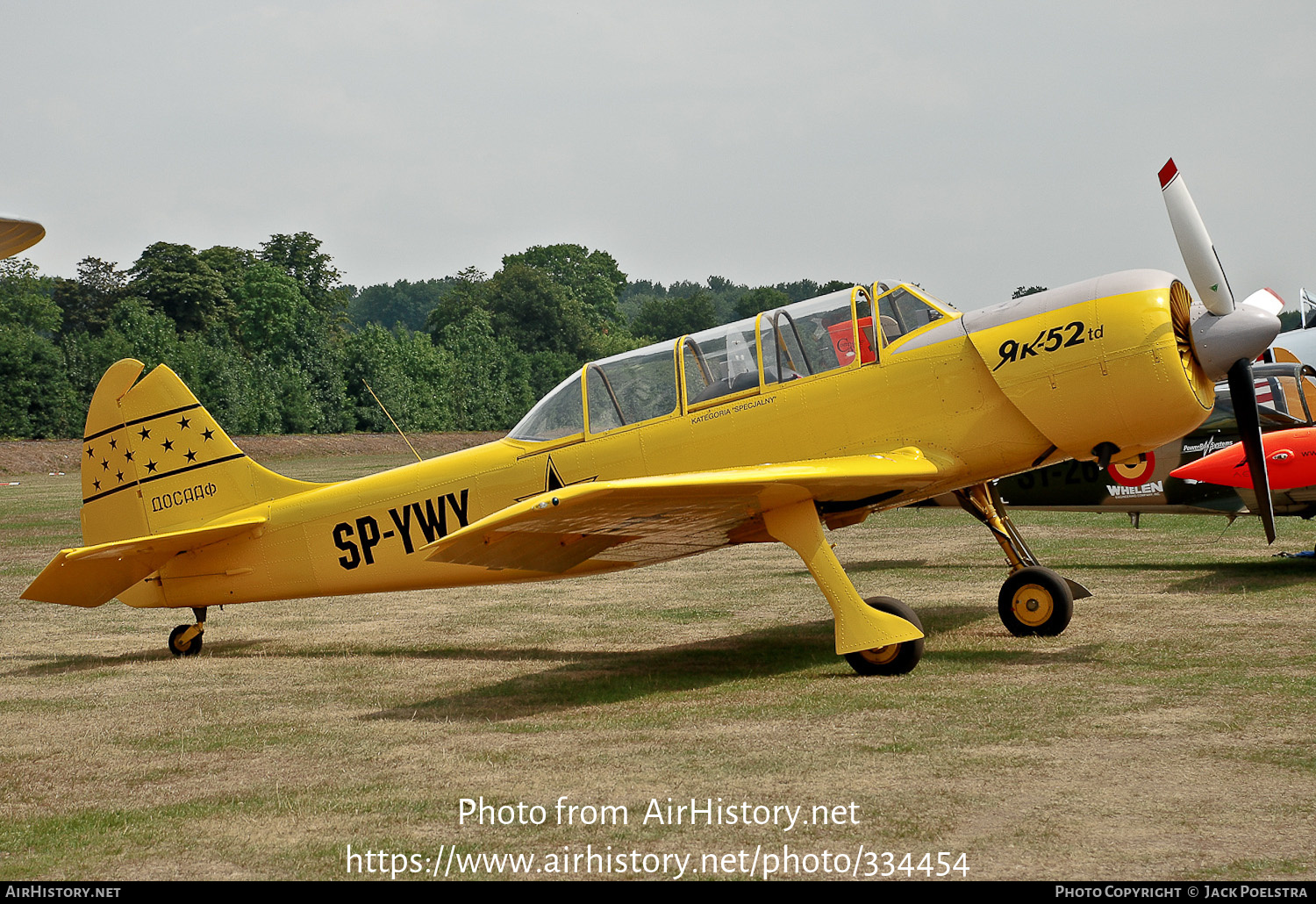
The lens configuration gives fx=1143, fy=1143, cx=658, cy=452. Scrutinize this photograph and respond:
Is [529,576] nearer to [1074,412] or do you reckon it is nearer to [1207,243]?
[1074,412]

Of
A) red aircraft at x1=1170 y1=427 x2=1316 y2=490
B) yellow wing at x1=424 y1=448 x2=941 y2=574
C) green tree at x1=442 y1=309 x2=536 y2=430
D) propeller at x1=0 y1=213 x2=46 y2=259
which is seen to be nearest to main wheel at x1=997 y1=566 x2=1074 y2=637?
yellow wing at x1=424 y1=448 x2=941 y2=574

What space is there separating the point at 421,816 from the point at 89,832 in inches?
52.4

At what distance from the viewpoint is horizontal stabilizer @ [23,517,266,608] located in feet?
27.9

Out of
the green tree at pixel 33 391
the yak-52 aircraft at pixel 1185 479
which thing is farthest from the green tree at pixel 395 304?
the yak-52 aircraft at pixel 1185 479

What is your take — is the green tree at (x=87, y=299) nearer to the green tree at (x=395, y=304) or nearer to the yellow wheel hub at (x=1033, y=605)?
the yellow wheel hub at (x=1033, y=605)

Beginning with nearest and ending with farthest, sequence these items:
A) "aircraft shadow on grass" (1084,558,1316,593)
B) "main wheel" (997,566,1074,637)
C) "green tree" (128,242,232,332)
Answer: "main wheel" (997,566,1074,637) < "aircraft shadow on grass" (1084,558,1316,593) < "green tree" (128,242,232,332)

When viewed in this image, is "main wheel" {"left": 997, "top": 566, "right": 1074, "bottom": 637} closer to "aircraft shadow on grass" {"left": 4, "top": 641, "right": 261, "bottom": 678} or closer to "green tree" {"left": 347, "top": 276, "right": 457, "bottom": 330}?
"aircraft shadow on grass" {"left": 4, "top": 641, "right": 261, "bottom": 678}

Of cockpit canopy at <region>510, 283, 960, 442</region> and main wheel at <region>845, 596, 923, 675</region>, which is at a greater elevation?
cockpit canopy at <region>510, 283, 960, 442</region>

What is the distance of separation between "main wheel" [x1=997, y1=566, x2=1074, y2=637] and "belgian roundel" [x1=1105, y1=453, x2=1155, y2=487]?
3.91m

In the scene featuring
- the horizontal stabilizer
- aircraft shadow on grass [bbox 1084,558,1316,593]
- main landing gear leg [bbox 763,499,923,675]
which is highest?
the horizontal stabilizer

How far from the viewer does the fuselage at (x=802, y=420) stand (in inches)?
274

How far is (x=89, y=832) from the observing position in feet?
15.1

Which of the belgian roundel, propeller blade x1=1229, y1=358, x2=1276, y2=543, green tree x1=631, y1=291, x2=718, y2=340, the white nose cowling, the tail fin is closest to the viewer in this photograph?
the white nose cowling
